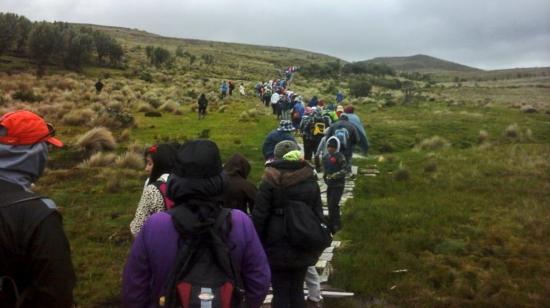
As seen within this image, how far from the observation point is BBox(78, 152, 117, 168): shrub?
16766mm

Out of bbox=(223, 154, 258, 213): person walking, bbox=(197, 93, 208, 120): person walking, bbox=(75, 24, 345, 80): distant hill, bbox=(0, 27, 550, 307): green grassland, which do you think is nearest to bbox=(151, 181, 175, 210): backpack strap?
bbox=(223, 154, 258, 213): person walking

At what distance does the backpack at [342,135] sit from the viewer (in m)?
11.7

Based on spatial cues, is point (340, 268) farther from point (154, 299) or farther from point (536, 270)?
point (154, 299)

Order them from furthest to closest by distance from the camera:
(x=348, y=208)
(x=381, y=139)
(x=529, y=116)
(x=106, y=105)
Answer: (x=529, y=116) → (x=106, y=105) → (x=381, y=139) → (x=348, y=208)

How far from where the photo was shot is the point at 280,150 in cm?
627

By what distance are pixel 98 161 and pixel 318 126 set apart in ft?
23.1

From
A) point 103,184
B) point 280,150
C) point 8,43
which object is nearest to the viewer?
point 280,150

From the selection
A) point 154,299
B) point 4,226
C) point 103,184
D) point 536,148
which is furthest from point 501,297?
point 536,148

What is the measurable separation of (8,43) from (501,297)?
6505 cm

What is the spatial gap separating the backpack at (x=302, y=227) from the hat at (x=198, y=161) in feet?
6.84

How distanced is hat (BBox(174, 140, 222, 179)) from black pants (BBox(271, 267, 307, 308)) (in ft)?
8.09

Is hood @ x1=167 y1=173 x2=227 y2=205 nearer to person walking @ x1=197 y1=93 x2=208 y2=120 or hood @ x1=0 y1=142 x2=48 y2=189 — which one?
hood @ x1=0 y1=142 x2=48 y2=189

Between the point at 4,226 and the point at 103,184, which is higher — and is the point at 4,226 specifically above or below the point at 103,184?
above

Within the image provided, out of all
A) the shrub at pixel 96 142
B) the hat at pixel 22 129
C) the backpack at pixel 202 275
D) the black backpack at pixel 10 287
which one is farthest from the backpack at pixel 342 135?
the shrub at pixel 96 142
